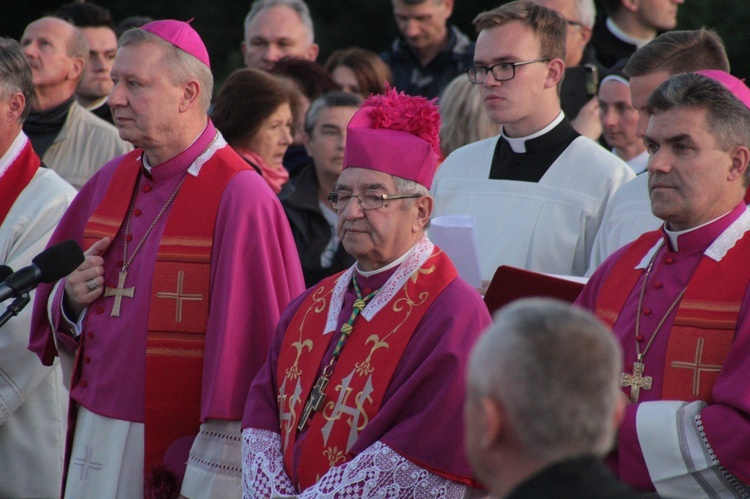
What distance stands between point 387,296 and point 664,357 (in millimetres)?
1021

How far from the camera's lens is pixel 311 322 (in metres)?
4.70

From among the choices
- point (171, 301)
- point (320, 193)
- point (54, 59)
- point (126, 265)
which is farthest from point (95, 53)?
point (171, 301)

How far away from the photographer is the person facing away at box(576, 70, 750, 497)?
400 centimetres

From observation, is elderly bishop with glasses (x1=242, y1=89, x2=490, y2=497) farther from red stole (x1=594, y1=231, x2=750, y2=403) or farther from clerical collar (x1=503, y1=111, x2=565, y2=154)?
clerical collar (x1=503, y1=111, x2=565, y2=154)

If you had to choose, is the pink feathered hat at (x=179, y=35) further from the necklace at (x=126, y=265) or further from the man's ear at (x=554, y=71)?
the man's ear at (x=554, y=71)

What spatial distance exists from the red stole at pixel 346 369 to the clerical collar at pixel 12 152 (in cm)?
222

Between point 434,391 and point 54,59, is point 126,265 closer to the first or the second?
point 434,391

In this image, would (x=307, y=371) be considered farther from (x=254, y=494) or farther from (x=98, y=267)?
(x=98, y=267)

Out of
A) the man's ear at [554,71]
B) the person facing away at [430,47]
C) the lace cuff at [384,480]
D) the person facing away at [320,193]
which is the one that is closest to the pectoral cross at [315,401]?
the lace cuff at [384,480]

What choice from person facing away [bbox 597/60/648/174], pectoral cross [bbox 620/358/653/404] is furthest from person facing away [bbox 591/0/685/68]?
pectoral cross [bbox 620/358/653/404]

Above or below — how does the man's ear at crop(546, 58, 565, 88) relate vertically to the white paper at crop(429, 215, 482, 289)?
above

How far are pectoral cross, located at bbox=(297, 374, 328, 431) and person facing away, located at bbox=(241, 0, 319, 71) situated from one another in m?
4.96

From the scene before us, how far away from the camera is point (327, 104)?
24.7ft

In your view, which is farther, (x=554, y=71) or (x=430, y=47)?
(x=430, y=47)
